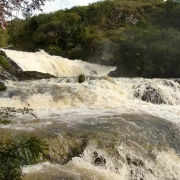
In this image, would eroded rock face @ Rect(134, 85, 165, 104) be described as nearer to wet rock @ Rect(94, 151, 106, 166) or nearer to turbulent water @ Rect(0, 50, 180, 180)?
turbulent water @ Rect(0, 50, 180, 180)

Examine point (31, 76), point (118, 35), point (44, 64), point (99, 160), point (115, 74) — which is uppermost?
point (118, 35)

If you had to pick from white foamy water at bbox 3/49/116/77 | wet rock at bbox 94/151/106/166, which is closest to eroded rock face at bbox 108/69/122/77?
white foamy water at bbox 3/49/116/77

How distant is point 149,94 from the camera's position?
576 inches

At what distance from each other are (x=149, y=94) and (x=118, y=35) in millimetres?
14188

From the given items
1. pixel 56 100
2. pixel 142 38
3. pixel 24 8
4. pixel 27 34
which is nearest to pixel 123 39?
pixel 142 38

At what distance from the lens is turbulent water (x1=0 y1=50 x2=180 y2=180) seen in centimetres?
660

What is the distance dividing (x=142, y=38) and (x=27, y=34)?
13763mm

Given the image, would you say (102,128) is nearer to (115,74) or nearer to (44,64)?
(44,64)

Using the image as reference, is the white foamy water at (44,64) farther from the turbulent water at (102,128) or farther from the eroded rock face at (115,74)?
the turbulent water at (102,128)

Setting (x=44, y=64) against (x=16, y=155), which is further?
(x=44, y=64)

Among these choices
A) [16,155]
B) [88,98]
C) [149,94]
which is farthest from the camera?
→ [149,94]

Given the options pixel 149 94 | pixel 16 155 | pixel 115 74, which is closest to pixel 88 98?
pixel 149 94

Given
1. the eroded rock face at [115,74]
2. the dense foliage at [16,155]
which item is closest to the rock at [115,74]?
the eroded rock face at [115,74]

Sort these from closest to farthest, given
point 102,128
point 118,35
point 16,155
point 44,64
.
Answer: point 16,155 → point 102,128 → point 44,64 → point 118,35
